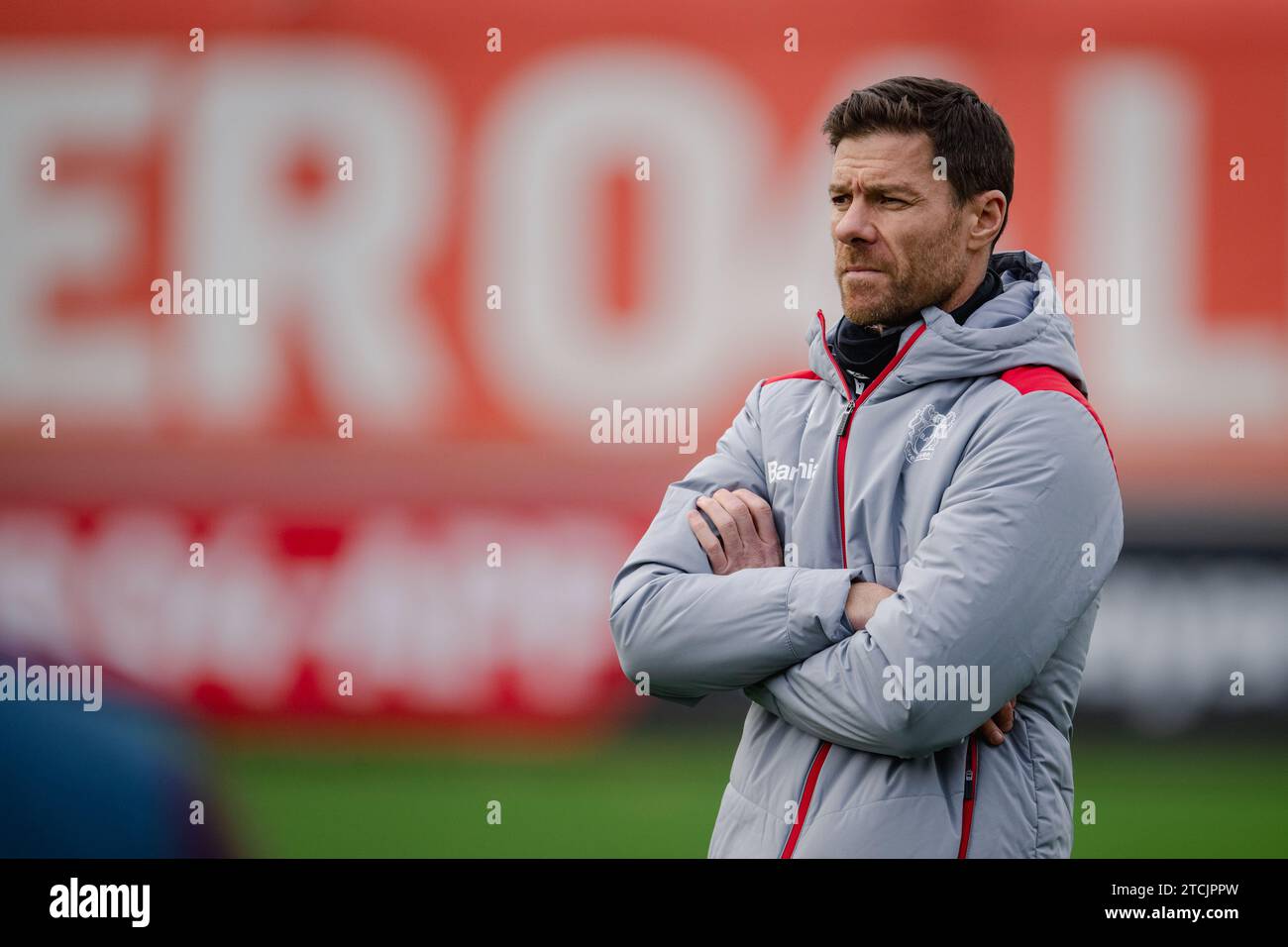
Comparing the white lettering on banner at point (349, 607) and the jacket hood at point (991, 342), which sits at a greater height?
the jacket hood at point (991, 342)

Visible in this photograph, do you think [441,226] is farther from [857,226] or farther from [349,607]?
[857,226]

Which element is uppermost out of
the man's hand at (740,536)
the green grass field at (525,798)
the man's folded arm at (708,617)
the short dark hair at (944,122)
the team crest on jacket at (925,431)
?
the short dark hair at (944,122)

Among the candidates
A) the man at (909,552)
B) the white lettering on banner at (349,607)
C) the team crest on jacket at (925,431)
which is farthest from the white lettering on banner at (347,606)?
the team crest on jacket at (925,431)

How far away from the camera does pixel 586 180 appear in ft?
10.2

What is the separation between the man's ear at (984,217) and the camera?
170 cm

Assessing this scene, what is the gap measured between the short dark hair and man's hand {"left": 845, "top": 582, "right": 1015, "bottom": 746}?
1.95 feet

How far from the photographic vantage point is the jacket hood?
1.61 m

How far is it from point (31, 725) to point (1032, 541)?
2896 mm

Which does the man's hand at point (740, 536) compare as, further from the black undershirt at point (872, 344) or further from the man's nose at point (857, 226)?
the man's nose at point (857, 226)

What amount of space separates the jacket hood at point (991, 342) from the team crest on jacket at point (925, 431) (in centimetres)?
5

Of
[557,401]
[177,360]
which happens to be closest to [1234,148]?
[557,401]
